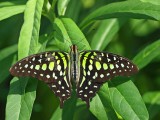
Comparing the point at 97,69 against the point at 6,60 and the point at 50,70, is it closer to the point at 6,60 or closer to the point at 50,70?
the point at 50,70

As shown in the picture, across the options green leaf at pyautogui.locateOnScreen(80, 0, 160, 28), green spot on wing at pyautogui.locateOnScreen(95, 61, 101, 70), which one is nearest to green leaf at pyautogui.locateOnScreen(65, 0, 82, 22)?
green leaf at pyautogui.locateOnScreen(80, 0, 160, 28)

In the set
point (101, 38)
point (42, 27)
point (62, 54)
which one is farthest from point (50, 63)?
point (42, 27)

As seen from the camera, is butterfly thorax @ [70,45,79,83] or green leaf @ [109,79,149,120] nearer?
green leaf @ [109,79,149,120]

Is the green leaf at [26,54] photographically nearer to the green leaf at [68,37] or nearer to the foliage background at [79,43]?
the foliage background at [79,43]

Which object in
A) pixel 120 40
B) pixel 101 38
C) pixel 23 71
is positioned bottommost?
pixel 120 40

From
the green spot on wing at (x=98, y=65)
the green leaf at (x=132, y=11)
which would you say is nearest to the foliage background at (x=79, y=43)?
the green leaf at (x=132, y=11)

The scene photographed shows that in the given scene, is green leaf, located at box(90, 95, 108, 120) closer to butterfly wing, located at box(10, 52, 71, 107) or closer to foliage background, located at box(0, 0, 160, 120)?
foliage background, located at box(0, 0, 160, 120)

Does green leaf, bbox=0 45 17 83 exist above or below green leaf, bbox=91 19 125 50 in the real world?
below

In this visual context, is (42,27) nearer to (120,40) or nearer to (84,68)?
(120,40)
